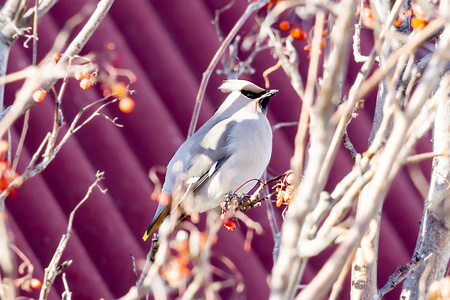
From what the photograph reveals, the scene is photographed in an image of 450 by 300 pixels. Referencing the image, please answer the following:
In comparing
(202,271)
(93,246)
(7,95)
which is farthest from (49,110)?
(202,271)

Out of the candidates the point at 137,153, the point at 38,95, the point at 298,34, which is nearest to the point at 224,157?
the point at 137,153

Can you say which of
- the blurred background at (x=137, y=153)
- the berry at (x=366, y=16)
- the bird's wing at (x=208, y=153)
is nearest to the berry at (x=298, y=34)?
the berry at (x=366, y=16)

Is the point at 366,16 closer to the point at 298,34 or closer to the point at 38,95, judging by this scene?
the point at 298,34

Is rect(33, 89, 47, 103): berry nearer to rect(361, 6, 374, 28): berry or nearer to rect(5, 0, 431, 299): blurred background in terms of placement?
rect(361, 6, 374, 28): berry

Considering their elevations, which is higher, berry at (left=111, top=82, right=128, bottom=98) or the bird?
berry at (left=111, top=82, right=128, bottom=98)

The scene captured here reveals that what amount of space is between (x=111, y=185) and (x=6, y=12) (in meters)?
1.15

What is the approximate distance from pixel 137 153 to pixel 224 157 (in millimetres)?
373

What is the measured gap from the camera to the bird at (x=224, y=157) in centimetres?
223

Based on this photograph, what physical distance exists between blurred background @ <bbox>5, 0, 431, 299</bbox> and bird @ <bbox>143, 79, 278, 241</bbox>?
21cm

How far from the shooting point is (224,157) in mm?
2305

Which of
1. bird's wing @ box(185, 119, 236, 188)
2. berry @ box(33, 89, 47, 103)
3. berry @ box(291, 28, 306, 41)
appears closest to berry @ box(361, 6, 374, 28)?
berry @ box(291, 28, 306, 41)

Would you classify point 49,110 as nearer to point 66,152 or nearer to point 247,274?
point 66,152

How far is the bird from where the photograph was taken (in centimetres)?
223

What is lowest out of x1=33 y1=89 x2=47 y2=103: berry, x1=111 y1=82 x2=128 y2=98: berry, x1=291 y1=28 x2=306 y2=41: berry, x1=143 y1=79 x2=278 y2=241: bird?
x1=143 y1=79 x2=278 y2=241: bird
